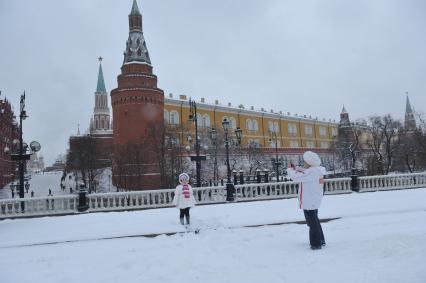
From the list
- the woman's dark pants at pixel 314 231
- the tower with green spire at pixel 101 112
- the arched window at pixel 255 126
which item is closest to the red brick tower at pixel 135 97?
the arched window at pixel 255 126

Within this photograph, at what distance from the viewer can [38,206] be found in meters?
12.6

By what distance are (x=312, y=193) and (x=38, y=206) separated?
9862 millimetres

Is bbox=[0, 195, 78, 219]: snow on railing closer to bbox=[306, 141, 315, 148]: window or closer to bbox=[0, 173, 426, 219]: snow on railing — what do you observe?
bbox=[0, 173, 426, 219]: snow on railing

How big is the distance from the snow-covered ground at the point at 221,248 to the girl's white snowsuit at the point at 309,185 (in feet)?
2.71

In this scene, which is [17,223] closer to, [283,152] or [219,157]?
[219,157]

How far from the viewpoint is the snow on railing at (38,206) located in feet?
40.9

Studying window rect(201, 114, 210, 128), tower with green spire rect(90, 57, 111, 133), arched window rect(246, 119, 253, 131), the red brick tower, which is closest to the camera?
the red brick tower

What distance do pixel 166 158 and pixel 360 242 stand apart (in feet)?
111

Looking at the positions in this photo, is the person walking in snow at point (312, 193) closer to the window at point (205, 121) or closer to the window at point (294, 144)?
the window at point (205, 121)

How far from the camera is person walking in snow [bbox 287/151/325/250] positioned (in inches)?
257

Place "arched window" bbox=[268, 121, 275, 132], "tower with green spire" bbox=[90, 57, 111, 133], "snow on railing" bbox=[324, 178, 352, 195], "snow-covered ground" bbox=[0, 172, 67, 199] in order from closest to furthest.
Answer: "snow on railing" bbox=[324, 178, 352, 195] < "snow-covered ground" bbox=[0, 172, 67, 199] < "arched window" bbox=[268, 121, 275, 132] < "tower with green spire" bbox=[90, 57, 111, 133]

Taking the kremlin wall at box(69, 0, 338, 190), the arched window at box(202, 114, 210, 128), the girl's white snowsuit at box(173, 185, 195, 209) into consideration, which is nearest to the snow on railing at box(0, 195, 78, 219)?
the girl's white snowsuit at box(173, 185, 195, 209)

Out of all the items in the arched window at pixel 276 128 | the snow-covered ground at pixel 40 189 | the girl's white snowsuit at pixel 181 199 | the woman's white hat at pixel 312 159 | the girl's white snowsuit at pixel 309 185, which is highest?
the arched window at pixel 276 128

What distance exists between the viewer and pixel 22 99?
15969mm
